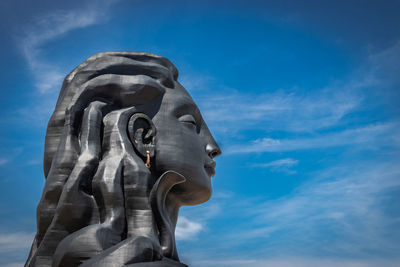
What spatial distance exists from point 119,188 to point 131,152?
0.71m

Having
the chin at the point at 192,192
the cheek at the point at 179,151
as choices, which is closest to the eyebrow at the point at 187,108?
the cheek at the point at 179,151

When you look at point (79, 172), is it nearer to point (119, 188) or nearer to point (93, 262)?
point (119, 188)

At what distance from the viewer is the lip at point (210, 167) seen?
9.32 meters

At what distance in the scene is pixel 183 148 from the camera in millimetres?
8648

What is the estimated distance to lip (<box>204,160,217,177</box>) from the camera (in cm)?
932

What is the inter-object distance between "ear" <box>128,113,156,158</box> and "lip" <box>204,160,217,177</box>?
1.40 metres

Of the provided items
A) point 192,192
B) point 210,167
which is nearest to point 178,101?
point 210,167

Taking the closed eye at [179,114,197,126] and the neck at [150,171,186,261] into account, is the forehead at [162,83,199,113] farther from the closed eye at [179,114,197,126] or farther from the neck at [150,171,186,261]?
the neck at [150,171,186,261]

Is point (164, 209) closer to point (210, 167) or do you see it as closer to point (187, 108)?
point (210, 167)

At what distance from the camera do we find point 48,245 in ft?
24.8

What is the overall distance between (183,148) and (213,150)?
1.11m

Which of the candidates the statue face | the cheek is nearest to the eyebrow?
the statue face

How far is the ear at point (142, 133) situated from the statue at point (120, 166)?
2 cm

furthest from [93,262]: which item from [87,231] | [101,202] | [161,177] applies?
[161,177]
